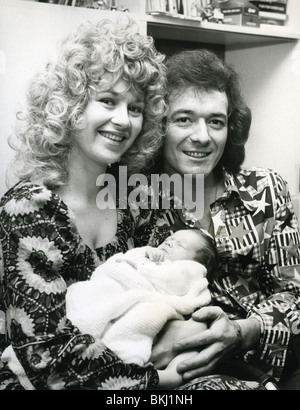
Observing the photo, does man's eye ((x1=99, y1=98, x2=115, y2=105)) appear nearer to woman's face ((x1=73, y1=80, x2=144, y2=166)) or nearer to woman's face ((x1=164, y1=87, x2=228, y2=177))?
woman's face ((x1=73, y1=80, x2=144, y2=166))

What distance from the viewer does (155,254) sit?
1.27 meters

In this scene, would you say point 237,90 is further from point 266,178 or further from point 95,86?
point 95,86

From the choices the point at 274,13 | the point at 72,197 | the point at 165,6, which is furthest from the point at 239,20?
the point at 72,197

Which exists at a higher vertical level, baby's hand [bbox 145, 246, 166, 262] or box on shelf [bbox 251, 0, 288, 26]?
box on shelf [bbox 251, 0, 288, 26]

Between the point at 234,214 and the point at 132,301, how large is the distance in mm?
434

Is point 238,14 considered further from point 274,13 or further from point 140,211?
point 140,211

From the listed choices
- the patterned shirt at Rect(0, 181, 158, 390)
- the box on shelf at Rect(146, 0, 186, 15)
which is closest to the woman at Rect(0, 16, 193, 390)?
the patterned shirt at Rect(0, 181, 158, 390)

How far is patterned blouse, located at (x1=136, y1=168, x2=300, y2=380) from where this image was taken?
4.63ft

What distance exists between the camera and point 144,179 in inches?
56.0

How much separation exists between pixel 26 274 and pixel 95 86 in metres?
0.42

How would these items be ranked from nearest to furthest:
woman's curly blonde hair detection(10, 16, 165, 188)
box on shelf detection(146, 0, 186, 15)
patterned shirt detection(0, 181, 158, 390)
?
patterned shirt detection(0, 181, 158, 390)
woman's curly blonde hair detection(10, 16, 165, 188)
box on shelf detection(146, 0, 186, 15)

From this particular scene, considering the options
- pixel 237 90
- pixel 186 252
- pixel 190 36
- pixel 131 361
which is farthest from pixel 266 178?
pixel 131 361

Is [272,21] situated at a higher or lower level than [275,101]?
higher

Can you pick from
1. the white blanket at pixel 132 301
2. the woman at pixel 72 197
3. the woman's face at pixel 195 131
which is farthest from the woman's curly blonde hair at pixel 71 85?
the white blanket at pixel 132 301
